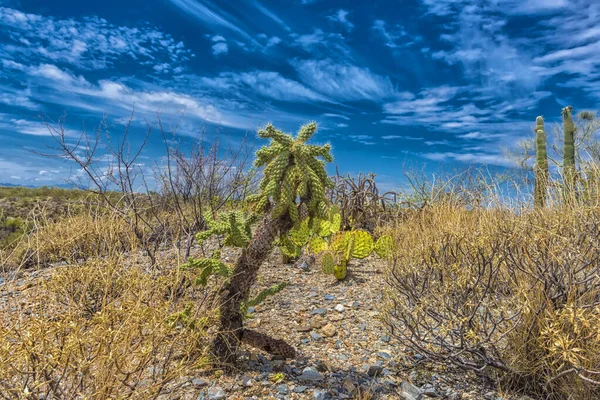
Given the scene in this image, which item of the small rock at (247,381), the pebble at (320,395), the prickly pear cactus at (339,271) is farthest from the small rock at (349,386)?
the prickly pear cactus at (339,271)

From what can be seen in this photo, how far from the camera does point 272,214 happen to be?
2.75 metres

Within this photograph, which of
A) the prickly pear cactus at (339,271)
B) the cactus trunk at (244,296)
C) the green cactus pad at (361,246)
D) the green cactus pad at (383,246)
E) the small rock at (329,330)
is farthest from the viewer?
the green cactus pad at (383,246)

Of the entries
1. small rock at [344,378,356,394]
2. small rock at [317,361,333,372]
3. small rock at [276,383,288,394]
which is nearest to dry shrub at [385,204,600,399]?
small rock at [344,378,356,394]

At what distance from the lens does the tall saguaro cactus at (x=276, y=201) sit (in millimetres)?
2725

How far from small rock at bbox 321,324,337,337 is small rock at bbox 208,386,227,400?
115 centimetres

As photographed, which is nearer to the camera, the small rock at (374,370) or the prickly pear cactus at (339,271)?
the small rock at (374,370)

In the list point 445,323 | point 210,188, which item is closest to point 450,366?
point 445,323

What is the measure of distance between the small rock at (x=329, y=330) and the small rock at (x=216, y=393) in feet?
3.76

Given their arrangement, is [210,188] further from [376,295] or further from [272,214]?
[272,214]

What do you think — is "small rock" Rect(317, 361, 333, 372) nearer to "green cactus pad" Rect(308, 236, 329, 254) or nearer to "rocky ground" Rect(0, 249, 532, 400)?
"rocky ground" Rect(0, 249, 532, 400)

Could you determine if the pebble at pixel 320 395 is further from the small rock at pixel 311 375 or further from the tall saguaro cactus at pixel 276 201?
the tall saguaro cactus at pixel 276 201

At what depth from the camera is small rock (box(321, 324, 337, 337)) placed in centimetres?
363

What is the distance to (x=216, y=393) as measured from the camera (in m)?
2.72

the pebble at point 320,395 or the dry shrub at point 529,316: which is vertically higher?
the dry shrub at point 529,316
